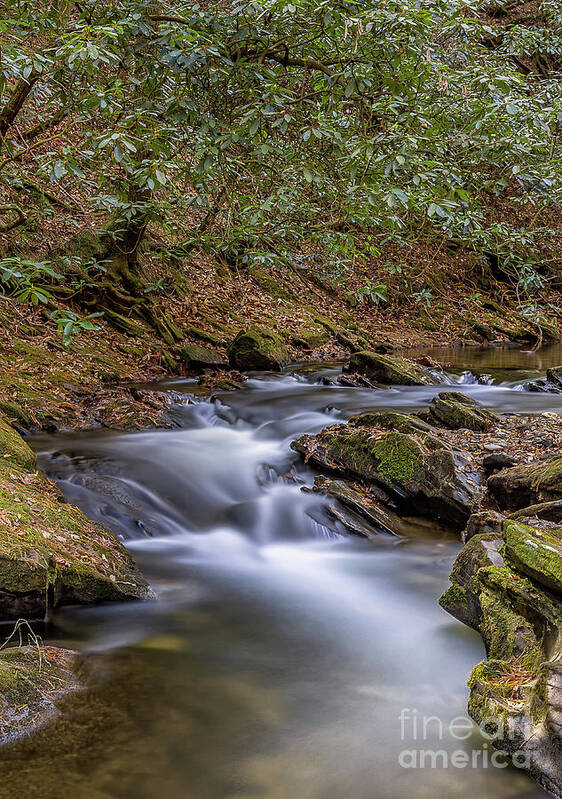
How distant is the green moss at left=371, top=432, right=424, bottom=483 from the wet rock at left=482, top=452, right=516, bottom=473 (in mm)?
630

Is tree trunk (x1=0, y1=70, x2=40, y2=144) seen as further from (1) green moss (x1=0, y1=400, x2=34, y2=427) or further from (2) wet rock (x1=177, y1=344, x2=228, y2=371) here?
(2) wet rock (x1=177, y1=344, x2=228, y2=371)

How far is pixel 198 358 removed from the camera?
440 inches

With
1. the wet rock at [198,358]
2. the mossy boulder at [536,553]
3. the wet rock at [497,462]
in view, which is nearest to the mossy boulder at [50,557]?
the mossy boulder at [536,553]

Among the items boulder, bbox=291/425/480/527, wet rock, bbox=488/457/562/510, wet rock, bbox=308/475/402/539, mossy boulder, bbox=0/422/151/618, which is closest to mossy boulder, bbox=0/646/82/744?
mossy boulder, bbox=0/422/151/618

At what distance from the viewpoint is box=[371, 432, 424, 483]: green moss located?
20.4 feet

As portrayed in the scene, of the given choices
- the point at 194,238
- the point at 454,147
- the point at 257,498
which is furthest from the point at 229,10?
the point at 257,498

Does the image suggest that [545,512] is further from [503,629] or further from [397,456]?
[397,456]

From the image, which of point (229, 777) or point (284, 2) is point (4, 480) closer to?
point (229, 777)

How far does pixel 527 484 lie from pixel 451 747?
2.81 meters

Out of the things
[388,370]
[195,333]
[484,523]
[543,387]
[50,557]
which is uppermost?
[195,333]

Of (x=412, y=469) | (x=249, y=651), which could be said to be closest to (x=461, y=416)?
(x=412, y=469)

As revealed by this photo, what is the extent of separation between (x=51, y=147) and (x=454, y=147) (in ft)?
26.2

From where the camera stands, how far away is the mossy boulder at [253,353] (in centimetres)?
1155

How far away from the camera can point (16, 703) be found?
3.08m
